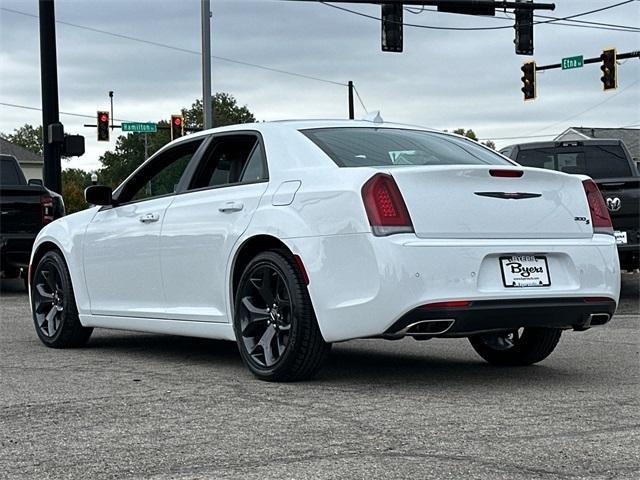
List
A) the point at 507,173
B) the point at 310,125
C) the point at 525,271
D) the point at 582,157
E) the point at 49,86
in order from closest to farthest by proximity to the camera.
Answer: the point at 525,271
the point at 507,173
the point at 310,125
the point at 582,157
the point at 49,86

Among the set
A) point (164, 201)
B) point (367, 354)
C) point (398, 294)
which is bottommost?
point (367, 354)

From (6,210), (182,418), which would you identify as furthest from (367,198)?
(6,210)

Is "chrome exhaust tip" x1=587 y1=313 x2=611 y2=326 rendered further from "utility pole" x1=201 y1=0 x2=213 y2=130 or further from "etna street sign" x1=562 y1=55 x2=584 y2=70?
"etna street sign" x1=562 y1=55 x2=584 y2=70

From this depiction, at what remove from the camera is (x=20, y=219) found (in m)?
15.7

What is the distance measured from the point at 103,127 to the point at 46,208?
24438mm

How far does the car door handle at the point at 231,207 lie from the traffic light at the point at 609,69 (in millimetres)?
25413

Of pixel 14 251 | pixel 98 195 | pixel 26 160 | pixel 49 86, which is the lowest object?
pixel 14 251

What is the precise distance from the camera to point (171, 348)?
28.7 ft

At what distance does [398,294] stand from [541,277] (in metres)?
0.92

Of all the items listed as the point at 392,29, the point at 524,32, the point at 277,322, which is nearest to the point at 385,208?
the point at 277,322

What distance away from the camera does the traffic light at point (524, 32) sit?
83.0 feet

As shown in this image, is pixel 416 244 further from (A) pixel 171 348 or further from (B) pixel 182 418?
(A) pixel 171 348

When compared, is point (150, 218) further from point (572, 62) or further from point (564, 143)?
point (572, 62)

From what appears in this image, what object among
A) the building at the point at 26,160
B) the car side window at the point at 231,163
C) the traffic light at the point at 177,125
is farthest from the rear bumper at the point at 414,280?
the building at the point at 26,160
